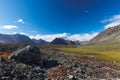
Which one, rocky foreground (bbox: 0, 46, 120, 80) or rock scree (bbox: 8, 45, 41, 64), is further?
rock scree (bbox: 8, 45, 41, 64)

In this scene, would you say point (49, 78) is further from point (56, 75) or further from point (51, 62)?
point (51, 62)

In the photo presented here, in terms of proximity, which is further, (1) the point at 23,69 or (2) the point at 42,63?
(2) the point at 42,63

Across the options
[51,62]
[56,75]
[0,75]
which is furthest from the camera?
[51,62]

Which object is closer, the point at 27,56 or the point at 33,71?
the point at 33,71

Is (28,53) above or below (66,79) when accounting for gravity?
above

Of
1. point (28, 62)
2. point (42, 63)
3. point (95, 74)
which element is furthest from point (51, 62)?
point (95, 74)

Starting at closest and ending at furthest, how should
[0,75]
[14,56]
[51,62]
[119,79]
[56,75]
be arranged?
[0,75] < [56,75] < [119,79] < [14,56] < [51,62]

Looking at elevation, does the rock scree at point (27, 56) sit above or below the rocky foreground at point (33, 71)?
above

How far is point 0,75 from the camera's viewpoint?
33625 millimetres

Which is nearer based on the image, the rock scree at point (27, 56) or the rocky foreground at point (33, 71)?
the rocky foreground at point (33, 71)

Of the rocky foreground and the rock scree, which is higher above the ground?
the rock scree

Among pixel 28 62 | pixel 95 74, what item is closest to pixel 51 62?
pixel 28 62

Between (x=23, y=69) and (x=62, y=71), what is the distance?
739 centimetres

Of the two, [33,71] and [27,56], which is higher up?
[27,56]
